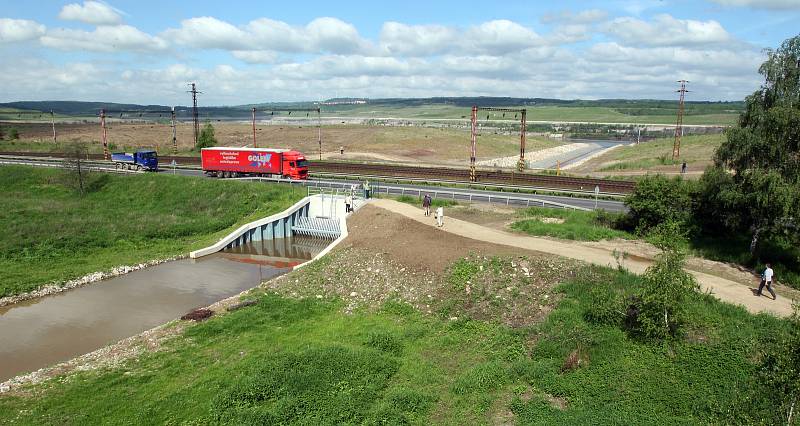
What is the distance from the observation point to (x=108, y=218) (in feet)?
139

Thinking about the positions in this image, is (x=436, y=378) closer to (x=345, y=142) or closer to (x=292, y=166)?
(x=292, y=166)

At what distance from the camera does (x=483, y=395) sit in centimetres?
1634

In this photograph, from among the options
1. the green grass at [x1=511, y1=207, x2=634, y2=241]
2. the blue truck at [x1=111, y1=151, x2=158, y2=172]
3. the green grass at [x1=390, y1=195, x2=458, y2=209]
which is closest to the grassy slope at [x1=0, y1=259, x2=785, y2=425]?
the green grass at [x1=511, y1=207, x2=634, y2=241]

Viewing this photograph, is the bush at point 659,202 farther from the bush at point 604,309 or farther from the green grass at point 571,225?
the bush at point 604,309

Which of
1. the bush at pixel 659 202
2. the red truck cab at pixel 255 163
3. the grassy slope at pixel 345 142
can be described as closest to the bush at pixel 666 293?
the bush at pixel 659 202

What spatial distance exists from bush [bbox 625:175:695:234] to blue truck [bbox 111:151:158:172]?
53010 millimetres

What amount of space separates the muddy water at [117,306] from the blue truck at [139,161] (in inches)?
1175

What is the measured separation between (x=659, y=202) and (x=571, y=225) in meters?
5.17

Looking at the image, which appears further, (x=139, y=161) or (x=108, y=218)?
(x=139, y=161)

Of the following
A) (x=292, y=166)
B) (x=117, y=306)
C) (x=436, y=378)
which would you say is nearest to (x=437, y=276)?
(x=436, y=378)

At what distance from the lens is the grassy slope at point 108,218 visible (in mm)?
33000

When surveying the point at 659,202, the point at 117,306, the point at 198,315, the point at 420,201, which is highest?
the point at 659,202

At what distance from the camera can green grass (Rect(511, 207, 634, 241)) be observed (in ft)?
101

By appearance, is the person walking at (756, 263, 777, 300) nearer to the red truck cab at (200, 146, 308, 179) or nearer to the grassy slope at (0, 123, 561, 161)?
the red truck cab at (200, 146, 308, 179)
